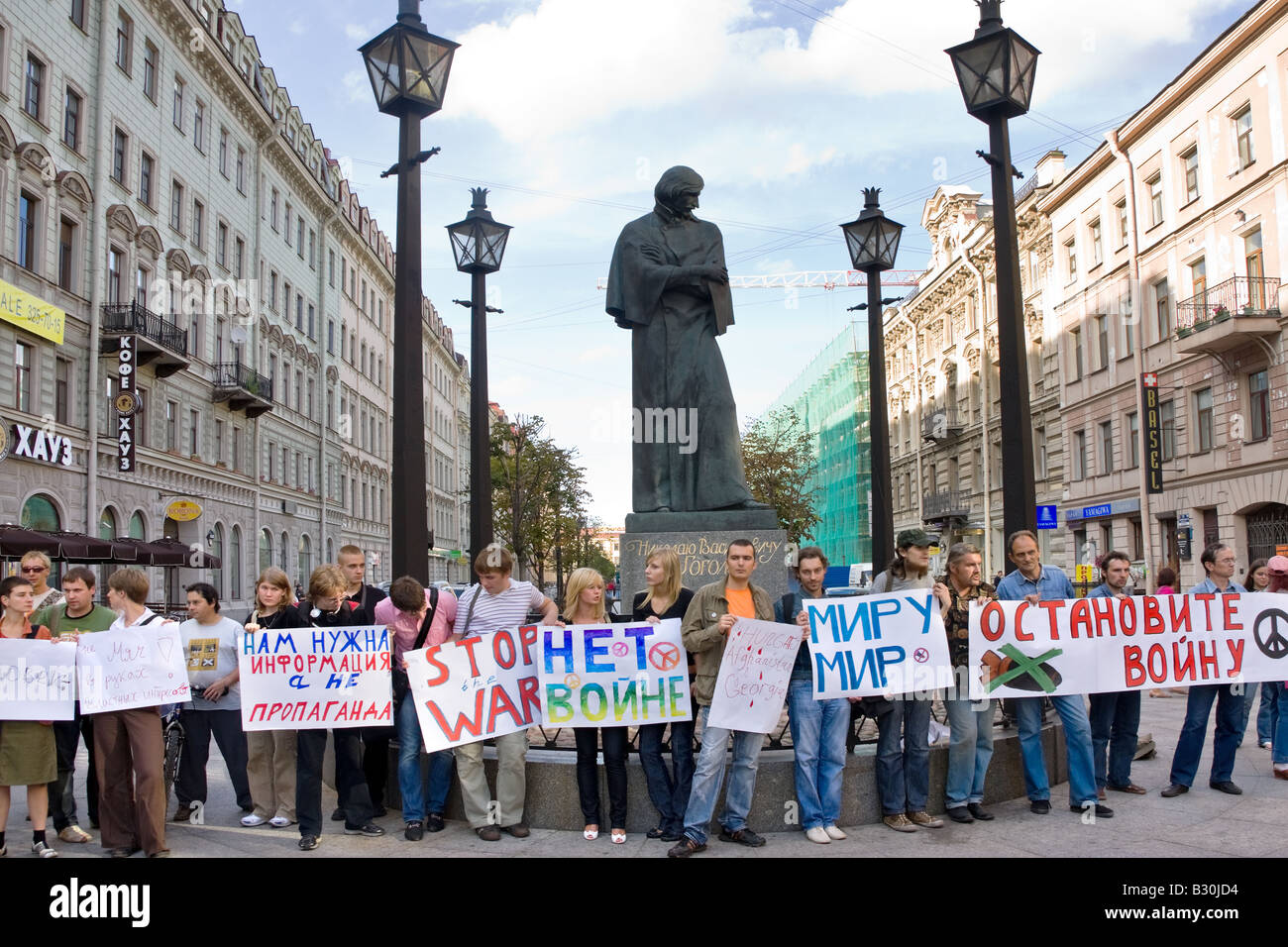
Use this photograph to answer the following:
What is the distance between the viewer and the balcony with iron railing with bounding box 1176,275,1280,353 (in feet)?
83.6

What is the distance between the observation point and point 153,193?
3094 cm

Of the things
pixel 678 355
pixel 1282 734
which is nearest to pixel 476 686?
pixel 678 355

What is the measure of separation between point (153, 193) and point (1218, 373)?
29912 millimetres

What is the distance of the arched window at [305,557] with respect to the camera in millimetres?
44719

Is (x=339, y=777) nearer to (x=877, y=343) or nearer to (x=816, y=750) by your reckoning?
→ (x=816, y=750)

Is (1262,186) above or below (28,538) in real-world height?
above

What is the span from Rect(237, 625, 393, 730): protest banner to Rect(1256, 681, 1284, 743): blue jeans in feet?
20.4

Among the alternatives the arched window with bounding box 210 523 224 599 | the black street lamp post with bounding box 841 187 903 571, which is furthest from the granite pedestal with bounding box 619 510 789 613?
the arched window with bounding box 210 523 224 599

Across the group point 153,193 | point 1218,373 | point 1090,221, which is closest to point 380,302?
point 153,193

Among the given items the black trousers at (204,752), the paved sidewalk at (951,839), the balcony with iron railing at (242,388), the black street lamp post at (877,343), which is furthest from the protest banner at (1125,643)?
the balcony with iron railing at (242,388)

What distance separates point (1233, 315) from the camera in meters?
25.8

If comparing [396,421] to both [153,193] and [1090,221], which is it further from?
[1090,221]

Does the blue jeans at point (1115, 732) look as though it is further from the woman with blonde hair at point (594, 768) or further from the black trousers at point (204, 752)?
the black trousers at point (204, 752)

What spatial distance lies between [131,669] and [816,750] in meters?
3.88
